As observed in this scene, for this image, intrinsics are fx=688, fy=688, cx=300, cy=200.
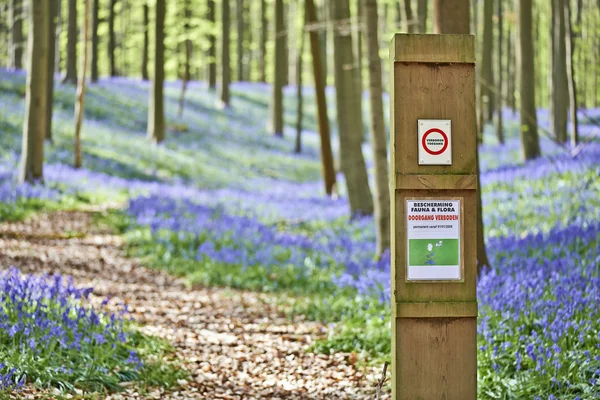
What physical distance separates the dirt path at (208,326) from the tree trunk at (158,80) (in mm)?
13168

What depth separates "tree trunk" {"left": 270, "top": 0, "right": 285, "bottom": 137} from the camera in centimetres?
2830

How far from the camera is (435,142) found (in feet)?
13.7

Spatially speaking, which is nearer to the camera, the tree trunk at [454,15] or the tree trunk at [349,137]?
the tree trunk at [454,15]

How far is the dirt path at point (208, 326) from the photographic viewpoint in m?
6.09

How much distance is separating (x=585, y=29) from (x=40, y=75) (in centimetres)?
3880

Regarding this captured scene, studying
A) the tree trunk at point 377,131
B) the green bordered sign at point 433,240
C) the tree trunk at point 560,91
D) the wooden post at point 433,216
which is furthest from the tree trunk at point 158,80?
the green bordered sign at point 433,240

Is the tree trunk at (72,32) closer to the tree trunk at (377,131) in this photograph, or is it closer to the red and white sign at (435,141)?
the tree trunk at (377,131)

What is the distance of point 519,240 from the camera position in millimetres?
9711

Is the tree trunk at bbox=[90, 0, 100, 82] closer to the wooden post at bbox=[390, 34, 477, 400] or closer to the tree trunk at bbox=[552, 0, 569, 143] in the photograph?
the tree trunk at bbox=[552, 0, 569, 143]

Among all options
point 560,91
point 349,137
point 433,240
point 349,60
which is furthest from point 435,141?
point 560,91

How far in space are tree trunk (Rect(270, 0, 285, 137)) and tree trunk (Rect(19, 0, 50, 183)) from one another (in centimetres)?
1133

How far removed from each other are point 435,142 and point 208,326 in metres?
4.85

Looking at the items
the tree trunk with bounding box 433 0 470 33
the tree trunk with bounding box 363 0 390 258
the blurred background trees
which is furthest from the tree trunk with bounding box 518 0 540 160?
the tree trunk with bounding box 433 0 470 33

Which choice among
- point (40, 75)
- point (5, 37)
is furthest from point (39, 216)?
point (5, 37)
